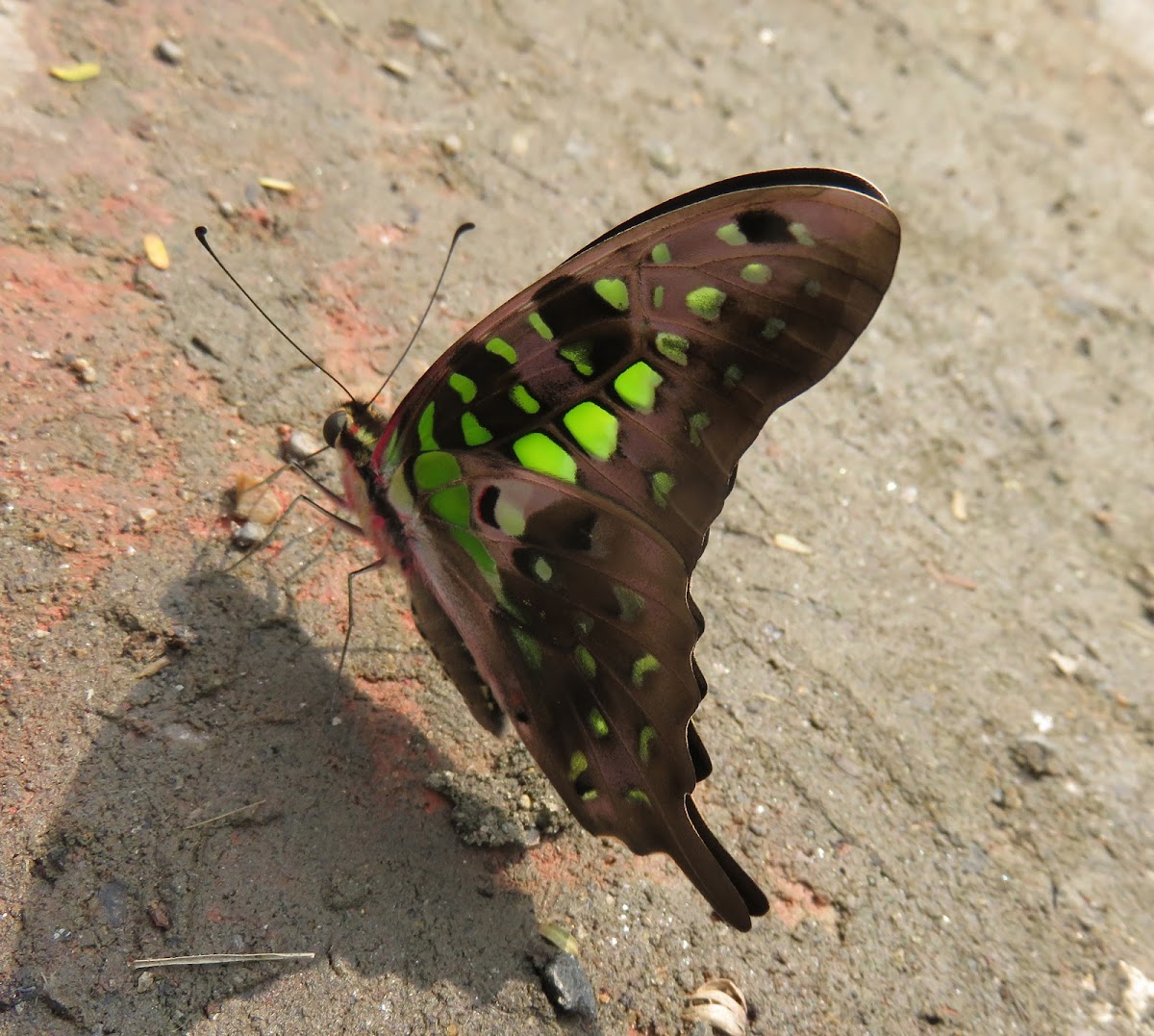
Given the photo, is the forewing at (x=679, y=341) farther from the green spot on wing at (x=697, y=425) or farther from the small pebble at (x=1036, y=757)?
the small pebble at (x=1036, y=757)

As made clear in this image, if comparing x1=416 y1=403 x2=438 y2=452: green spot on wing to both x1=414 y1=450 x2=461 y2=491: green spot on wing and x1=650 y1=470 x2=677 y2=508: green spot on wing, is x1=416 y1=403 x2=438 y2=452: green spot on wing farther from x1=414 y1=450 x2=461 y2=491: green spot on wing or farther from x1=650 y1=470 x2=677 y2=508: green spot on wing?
x1=650 y1=470 x2=677 y2=508: green spot on wing

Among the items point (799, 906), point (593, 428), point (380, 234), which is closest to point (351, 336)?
point (380, 234)

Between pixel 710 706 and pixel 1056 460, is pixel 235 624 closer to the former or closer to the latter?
pixel 710 706

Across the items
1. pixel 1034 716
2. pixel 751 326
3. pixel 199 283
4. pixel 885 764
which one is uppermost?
pixel 751 326

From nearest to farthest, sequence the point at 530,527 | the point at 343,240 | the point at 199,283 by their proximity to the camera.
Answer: the point at 530,527 → the point at 199,283 → the point at 343,240

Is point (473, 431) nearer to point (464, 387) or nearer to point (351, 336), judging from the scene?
point (464, 387)

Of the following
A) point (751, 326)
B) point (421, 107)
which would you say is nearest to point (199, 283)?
point (421, 107)

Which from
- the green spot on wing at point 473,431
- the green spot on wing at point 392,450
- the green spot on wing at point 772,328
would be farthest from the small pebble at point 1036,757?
the green spot on wing at point 392,450
